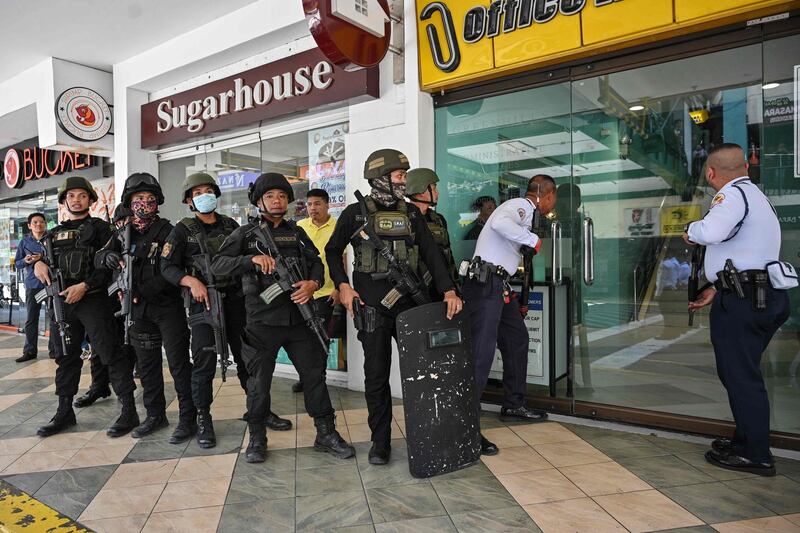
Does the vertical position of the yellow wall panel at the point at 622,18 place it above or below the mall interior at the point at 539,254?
above

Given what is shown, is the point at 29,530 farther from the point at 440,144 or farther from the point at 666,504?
the point at 440,144

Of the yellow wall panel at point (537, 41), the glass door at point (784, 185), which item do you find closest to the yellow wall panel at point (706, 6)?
the glass door at point (784, 185)

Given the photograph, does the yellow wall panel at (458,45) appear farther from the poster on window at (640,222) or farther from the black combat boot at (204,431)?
the black combat boot at (204,431)

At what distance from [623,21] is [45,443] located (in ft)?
16.3

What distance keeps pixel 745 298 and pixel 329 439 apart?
102 inches

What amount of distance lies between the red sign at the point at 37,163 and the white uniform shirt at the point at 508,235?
6.77 m

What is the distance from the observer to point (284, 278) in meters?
3.08

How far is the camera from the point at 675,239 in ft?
12.1

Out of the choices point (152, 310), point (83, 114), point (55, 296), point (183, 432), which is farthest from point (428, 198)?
point (83, 114)

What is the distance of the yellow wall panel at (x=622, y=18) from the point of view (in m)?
3.25

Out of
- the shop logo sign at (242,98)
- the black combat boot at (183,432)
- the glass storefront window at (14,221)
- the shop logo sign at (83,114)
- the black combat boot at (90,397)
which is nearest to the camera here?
the black combat boot at (183,432)

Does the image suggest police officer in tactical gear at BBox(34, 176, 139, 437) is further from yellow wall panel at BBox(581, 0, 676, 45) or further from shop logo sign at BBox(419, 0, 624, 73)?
yellow wall panel at BBox(581, 0, 676, 45)

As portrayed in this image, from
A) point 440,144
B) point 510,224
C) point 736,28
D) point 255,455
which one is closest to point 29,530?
point 255,455

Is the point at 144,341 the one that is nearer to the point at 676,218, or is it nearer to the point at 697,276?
the point at 697,276
